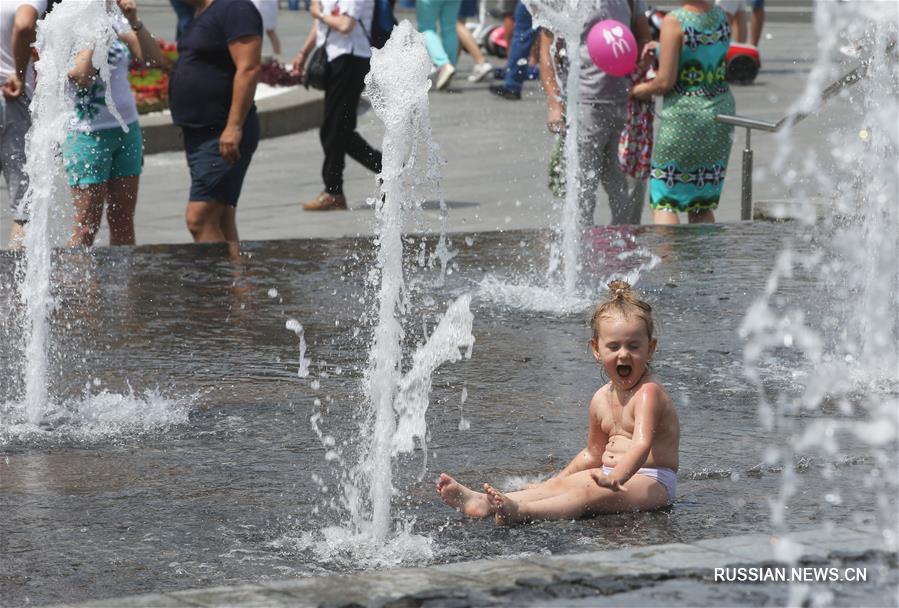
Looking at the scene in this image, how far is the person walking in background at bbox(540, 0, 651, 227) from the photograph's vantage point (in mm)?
9164

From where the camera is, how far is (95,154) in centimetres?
828

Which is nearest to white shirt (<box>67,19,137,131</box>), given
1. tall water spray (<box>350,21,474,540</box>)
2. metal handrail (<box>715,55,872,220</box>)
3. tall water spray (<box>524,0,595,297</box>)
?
tall water spray (<box>524,0,595,297</box>)

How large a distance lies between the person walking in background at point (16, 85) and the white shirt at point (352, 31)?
3.64 meters

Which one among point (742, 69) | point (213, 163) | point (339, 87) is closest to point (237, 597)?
point (213, 163)

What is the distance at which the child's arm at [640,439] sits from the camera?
4535 millimetres

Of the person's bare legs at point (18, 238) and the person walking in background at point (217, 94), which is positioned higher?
the person walking in background at point (217, 94)

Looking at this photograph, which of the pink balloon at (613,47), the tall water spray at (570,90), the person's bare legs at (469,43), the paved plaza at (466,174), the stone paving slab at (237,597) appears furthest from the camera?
the person's bare legs at (469,43)

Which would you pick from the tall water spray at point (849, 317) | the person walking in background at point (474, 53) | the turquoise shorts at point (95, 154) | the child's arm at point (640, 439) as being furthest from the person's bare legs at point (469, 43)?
the child's arm at point (640, 439)

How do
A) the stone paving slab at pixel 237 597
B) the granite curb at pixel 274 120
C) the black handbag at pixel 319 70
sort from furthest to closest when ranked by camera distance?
the granite curb at pixel 274 120, the black handbag at pixel 319 70, the stone paving slab at pixel 237 597

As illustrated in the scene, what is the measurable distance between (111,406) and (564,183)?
378cm

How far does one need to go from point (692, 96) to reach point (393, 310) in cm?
444

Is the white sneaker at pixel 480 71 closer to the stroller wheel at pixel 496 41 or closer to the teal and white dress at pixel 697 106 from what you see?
the stroller wheel at pixel 496 41

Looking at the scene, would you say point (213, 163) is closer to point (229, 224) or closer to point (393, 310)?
point (229, 224)

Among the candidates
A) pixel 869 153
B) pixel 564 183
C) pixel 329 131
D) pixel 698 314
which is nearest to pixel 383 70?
pixel 698 314
